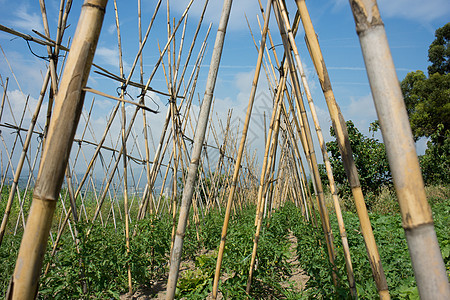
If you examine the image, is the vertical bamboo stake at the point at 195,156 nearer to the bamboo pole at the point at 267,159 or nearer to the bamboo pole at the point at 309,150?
the bamboo pole at the point at 309,150

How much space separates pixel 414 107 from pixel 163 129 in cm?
1591

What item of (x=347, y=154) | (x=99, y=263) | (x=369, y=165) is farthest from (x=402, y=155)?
(x=369, y=165)

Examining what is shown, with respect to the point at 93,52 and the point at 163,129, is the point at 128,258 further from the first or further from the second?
the point at 93,52

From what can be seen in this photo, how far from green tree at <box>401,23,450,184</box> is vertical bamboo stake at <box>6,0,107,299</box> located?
13554mm

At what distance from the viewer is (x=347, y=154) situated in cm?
110

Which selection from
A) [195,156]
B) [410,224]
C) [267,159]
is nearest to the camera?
[410,224]

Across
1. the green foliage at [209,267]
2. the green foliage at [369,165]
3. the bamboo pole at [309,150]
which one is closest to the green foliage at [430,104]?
the green foliage at [369,165]

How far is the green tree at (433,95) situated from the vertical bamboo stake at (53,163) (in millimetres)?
13554

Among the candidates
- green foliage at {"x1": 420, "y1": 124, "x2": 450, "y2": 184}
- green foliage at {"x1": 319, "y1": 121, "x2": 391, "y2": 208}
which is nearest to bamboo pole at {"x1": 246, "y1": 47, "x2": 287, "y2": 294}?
green foliage at {"x1": 319, "y1": 121, "x2": 391, "y2": 208}

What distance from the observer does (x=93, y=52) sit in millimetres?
781

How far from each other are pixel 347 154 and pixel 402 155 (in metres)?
0.44

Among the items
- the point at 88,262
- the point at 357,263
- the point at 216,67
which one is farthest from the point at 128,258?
the point at 216,67

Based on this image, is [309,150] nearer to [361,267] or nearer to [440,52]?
[361,267]

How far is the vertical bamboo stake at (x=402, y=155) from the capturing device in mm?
630
